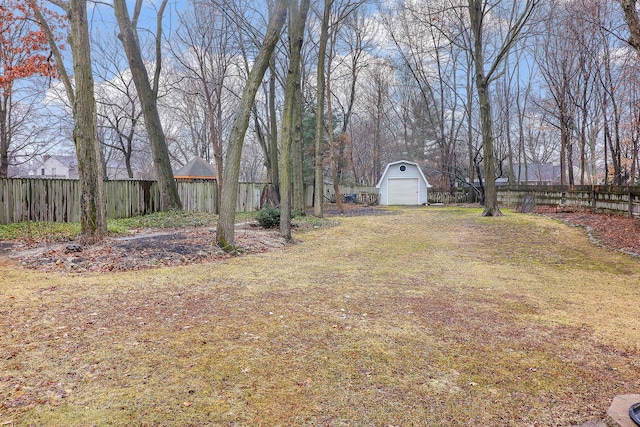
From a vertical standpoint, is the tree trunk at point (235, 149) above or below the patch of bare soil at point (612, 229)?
above

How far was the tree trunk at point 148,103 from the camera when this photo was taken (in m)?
12.4

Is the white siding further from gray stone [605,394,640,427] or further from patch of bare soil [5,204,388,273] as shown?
gray stone [605,394,640,427]

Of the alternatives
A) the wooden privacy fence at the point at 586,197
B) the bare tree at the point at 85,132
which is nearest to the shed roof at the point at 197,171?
the wooden privacy fence at the point at 586,197

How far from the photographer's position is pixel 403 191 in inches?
1084

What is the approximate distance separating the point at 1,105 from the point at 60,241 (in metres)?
12.7

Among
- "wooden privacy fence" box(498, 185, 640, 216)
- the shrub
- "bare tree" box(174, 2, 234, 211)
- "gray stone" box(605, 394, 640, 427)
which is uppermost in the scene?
"bare tree" box(174, 2, 234, 211)

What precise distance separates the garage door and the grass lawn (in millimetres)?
21773

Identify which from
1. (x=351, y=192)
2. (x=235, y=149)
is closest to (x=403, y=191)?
(x=351, y=192)

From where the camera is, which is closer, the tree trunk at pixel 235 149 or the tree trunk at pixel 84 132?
the tree trunk at pixel 84 132

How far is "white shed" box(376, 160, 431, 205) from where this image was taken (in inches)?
1079

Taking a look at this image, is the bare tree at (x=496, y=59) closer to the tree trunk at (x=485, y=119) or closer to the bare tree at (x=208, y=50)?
the tree trunk at (x=485, y=119)

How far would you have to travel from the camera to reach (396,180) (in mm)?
27641

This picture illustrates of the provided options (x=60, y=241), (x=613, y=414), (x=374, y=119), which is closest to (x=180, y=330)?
(x=613, y=414)

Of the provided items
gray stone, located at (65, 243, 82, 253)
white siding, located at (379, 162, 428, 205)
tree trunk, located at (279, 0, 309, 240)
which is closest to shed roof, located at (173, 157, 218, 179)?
white siding, located at (379, 162, 428, 205)
